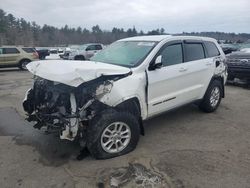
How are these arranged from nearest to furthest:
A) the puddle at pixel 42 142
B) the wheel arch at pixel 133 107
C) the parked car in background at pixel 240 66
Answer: the puddle at pixel 42 142 → the wheel arch at pixel 133 107 → the parked car in background at pixel 240 66

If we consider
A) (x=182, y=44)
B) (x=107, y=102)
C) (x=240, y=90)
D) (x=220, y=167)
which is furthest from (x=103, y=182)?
(x=240, y=90)

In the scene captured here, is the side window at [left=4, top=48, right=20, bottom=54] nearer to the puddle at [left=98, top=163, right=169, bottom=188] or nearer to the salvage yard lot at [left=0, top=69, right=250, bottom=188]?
the salvage yard lot at [left=0, top=69, right=250, bottom=188]

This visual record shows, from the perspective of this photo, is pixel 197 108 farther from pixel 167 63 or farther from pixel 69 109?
pixel 69 109

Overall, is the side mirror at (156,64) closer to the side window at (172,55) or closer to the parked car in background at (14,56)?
the side window at (172,55)

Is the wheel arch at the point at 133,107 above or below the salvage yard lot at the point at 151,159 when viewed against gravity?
above

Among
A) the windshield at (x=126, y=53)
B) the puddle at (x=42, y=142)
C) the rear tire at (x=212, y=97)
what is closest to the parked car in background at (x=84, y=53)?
the puddle at (x=42, y=142)

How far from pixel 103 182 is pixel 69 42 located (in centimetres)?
8619

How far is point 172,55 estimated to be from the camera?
5152 mm

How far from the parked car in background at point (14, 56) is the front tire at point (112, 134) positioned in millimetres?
14821

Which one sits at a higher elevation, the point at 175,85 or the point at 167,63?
the point at 167,63

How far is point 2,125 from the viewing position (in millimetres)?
5695

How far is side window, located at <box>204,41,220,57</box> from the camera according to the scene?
621cm

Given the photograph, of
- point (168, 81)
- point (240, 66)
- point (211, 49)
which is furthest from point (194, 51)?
point (240, 66)

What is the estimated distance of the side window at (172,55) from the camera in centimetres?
496
